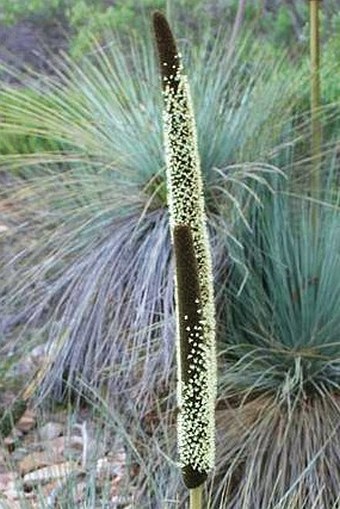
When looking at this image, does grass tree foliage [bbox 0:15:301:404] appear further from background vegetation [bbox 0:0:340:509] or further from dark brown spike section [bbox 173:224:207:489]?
dark brown spike section [bbox 173:224:207:489]

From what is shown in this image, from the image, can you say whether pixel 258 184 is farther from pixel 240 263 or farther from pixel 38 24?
pixel 38 24

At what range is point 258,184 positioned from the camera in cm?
265

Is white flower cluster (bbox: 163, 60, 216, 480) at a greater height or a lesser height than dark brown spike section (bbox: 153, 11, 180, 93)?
lesser

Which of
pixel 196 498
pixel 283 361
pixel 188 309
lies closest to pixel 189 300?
pixel 188 309

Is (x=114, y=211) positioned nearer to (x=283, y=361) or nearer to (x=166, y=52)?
(x=283, y=361)

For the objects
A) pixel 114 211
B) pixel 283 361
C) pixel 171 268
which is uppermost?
pixel 114 211

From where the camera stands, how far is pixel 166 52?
5.17ft

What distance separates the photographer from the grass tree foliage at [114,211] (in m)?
2.63

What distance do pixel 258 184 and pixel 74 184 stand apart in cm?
52

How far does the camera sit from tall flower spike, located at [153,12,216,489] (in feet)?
4.96

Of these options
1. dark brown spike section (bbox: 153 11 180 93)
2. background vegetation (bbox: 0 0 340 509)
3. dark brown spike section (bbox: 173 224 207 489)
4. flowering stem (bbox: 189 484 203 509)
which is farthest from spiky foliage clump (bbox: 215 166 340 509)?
dark brown spike section (bbox: 153 11 180 93)

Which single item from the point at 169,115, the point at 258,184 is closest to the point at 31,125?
the point at 258,184

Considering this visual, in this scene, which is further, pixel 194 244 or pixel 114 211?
pixel 114 211

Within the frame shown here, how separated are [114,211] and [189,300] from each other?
129cm
